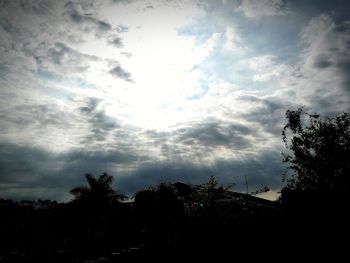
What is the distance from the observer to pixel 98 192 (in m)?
30.9

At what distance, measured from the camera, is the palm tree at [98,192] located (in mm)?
30375

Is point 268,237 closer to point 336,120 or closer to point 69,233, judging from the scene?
point 69,233

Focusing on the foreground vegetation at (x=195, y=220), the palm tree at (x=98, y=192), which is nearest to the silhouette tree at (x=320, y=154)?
the foreground vegetation at (x=195, y=220)

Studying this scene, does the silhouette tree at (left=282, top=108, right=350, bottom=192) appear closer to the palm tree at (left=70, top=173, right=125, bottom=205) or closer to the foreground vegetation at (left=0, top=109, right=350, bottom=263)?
the foreground vegetation at (left=0, top=109, right=350, bottom=263)

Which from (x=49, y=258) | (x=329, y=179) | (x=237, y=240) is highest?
(x=329, y=179)

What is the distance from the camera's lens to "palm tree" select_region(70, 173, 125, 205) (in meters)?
30.4

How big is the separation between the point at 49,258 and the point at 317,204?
16394mm

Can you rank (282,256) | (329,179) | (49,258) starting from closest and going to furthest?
(282,256)
(49,258)
(329,179)

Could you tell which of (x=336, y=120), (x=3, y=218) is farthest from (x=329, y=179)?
(x=3, y=218)

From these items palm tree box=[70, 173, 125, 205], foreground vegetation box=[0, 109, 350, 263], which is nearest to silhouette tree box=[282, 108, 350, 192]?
foreground vegetation box=[0, 109, 350, 263]

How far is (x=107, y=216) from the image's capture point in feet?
99.6

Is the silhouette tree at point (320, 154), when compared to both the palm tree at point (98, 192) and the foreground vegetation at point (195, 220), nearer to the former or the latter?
the foreground vegetation at point (195, 220)

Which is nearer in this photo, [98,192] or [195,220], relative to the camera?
[195,220]

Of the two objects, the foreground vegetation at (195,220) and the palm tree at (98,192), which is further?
the palm tree at (98,192)
